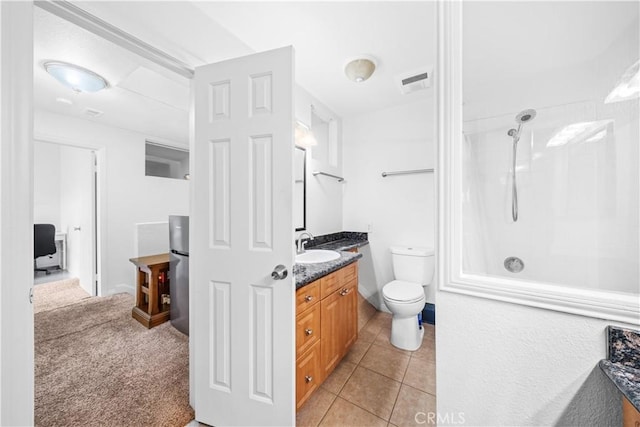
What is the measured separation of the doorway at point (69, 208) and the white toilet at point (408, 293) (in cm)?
378

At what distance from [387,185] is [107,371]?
2.94m

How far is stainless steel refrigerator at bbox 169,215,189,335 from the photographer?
82.3 inches

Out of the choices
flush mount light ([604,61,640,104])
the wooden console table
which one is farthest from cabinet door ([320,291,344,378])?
the wooden console table

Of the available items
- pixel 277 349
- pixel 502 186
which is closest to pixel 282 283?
pixel 277 349

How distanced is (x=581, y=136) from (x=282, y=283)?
1495 mm

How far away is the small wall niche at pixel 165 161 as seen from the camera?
3559mm

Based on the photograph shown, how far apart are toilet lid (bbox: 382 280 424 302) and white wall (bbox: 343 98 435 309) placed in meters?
0.47

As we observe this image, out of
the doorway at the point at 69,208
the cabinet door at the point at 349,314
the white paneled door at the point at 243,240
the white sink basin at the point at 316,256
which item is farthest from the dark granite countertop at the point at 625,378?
the doorway at the point at 69,208

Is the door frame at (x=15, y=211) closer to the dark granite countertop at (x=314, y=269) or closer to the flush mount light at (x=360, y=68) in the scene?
the dark granite countertop at (x=314, y=269)

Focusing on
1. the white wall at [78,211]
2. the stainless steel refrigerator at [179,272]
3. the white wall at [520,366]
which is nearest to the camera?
the white wall at [520,366]

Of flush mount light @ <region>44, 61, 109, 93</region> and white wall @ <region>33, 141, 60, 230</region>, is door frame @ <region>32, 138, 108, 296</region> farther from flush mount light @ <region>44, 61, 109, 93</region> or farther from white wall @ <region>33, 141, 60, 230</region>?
white wall @ <region>33, 141, 60, 230</region>

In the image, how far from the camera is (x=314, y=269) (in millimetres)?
1464

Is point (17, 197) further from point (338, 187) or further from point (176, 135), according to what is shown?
point (176, 135)

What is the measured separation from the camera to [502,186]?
110cm
